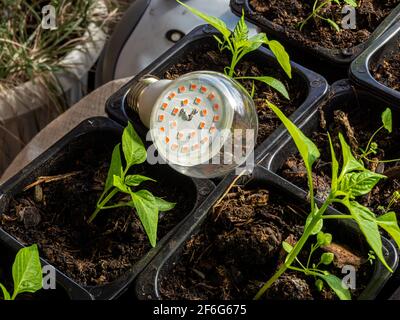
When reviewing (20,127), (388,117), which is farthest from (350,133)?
(20,127)

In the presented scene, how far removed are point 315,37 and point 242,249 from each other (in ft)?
1.50

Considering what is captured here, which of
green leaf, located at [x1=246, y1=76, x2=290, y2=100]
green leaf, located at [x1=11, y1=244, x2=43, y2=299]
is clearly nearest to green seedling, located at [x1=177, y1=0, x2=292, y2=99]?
green leaf, located at [x1=246, y1=76, x2=290, y2=100]

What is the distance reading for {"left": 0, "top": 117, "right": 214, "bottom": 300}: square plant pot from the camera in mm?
1049

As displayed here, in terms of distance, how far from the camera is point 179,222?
1.08 meters

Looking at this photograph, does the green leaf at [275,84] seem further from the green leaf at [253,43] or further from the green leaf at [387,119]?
the green leaf at [387,119]

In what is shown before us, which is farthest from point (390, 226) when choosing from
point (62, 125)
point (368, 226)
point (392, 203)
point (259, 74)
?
point (62, 125)

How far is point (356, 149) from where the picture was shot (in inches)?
48.3

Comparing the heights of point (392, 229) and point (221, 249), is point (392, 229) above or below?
above

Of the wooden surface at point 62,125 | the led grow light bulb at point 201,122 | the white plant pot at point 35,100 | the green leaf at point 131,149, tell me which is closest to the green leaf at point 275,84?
the led grow light bulb at point 201,122

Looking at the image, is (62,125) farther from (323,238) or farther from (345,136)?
(323,238)

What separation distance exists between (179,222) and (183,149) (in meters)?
0.11

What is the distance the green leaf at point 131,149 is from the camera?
1.07 m

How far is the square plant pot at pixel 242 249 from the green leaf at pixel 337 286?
2 centimetres
